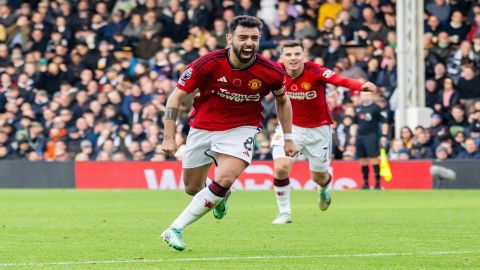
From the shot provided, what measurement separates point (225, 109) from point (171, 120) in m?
0.79

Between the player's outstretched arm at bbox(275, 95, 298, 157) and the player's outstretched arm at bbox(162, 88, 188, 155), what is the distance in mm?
1087

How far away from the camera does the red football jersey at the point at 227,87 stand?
1107 centimetres

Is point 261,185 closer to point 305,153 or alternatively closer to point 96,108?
point 96,108

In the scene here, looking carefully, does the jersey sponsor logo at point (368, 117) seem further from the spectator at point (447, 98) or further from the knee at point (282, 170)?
the knee at point (282, 170)

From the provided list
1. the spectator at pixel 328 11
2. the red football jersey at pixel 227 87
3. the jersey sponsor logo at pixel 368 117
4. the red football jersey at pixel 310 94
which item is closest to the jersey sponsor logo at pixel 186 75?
the red football jersey at pixel 227 87

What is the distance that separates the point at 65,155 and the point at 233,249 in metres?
18.8

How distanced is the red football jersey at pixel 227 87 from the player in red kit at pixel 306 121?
9.83ft

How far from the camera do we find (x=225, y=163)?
1116 cm

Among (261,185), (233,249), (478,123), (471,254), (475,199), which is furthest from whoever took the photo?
(261,185)

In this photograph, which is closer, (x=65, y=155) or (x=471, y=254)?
(x=471, y=254)

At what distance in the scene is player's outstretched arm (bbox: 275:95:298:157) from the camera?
11.6 m

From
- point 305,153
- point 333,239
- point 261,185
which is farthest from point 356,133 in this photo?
point 333,239

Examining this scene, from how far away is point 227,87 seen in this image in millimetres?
11234

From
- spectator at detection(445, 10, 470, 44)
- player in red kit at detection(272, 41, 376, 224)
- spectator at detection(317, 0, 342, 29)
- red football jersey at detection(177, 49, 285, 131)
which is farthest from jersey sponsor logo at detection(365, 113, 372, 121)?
red football jersey at detection(177, 49, 285, 131)
